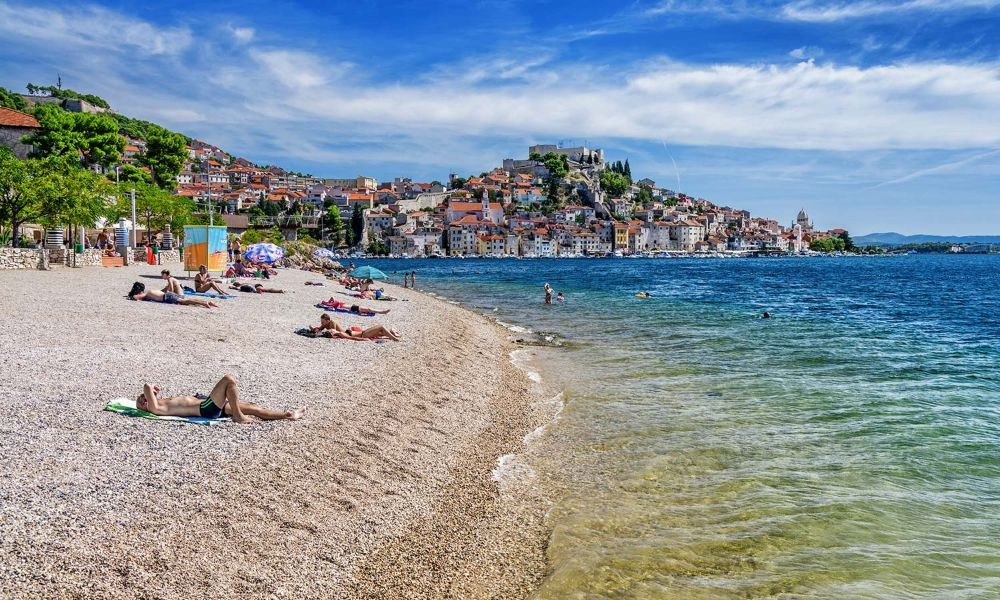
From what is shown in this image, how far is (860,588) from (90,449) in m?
7.84

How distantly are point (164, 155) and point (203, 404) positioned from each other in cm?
7204

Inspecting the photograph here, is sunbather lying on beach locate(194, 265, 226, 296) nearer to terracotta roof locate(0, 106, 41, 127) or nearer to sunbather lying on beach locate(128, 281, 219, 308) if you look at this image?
sunbather lying on beach locate(128, 281, 219, 308)

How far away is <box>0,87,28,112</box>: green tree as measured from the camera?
112 meters

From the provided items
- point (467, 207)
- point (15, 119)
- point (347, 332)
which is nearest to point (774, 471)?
point (347, 332)

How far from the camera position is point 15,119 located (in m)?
59.9

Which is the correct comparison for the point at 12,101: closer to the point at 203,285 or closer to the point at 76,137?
the point at 76,137

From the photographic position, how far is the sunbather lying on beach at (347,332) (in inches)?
645

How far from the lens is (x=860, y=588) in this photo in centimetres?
629

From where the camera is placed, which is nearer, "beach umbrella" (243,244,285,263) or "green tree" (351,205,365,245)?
"beach umbrella" (243,244,285,263)

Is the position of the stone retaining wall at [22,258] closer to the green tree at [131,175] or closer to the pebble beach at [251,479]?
the pebble beach at [251,479]

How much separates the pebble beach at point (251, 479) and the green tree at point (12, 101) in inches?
5017

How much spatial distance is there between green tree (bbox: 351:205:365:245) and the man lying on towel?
164855 mm

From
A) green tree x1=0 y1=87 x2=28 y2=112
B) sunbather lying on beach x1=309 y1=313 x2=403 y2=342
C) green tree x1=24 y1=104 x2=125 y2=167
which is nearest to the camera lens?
sunbather lying on beach x1=309 y1=313 x2=403 y2=342

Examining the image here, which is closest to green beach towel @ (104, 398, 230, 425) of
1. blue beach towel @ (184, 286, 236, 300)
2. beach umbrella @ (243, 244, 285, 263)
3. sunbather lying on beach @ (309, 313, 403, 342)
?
sunbather lying on beach @ (309, 313, 403, 342)
